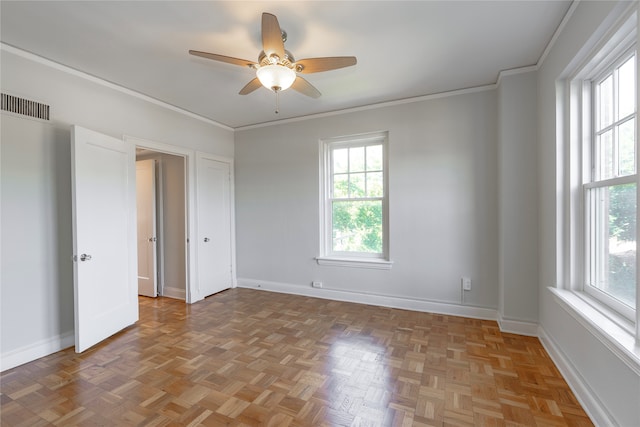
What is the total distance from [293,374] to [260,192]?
2.96 m

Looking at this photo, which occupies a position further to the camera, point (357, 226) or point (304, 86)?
point (357, 226)

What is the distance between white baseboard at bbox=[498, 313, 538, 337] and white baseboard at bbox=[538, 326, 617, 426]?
31 cm

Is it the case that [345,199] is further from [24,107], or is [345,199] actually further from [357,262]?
[24,107]

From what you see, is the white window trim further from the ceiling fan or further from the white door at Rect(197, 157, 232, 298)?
the white door at Rect(197, 157, 232, 298)

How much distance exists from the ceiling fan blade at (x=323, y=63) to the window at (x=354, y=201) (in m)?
1.86

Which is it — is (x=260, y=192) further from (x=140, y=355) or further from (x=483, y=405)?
(x=483, y=405)

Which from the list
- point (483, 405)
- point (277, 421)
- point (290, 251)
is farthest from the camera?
point (290, 251)

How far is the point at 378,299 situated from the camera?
12.6 feet

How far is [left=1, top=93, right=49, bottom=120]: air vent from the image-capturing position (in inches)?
92.5

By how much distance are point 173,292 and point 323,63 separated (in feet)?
12.8

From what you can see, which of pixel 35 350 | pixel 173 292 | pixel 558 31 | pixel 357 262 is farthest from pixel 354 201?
pixel 35 350

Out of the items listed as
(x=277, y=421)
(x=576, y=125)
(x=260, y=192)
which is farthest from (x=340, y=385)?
(x=260, y=192)

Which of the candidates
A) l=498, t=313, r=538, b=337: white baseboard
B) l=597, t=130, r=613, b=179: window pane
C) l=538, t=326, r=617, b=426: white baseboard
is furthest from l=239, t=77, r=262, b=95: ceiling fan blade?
l=498, t=313, r=538, b=337: white baseboard

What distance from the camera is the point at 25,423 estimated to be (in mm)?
1747
